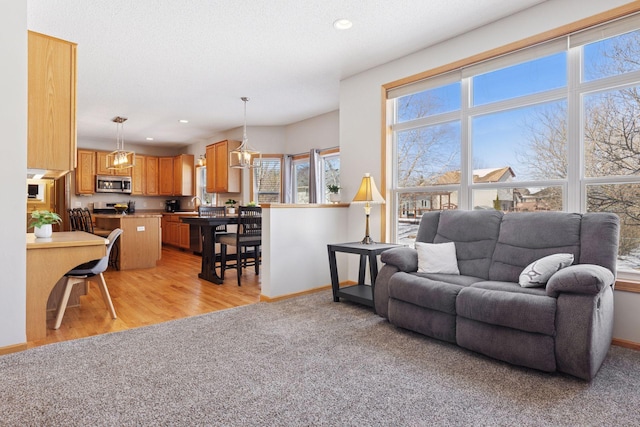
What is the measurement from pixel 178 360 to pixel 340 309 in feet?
5.37

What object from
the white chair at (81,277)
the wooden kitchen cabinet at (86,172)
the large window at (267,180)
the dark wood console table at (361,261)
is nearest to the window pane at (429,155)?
the dark wood console table at (361,261)

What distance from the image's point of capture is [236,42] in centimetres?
365

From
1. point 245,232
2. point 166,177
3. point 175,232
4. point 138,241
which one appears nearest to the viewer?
point 245,232

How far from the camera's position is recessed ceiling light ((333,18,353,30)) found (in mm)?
3242

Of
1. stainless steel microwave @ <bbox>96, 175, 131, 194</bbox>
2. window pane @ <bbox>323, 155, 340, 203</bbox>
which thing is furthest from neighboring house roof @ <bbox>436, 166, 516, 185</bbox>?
stainless steel microwave @ <bbox>96, 175, 131, 194</bbox>

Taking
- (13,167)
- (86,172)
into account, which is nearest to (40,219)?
(13,167)

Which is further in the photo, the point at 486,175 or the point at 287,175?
the point at 287,175

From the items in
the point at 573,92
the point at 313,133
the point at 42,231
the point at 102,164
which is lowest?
the point at 42,231

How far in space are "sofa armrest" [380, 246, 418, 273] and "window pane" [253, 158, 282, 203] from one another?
436 centimetres

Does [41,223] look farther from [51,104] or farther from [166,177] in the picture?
[166,177]

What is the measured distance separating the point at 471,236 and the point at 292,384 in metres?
1.99

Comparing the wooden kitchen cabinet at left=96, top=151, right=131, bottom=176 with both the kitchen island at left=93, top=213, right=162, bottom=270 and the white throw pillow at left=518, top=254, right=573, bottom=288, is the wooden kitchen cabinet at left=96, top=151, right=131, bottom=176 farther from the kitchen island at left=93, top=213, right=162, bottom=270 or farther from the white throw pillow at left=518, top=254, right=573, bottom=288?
the white throw pillow at left=518, top=254, right=573, bottom=288

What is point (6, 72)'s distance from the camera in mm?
2488

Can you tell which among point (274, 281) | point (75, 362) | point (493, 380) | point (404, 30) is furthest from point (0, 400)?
point (404, 30)
